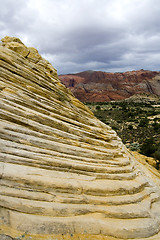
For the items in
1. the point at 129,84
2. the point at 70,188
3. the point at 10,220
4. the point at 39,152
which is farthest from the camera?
the point at 129,84

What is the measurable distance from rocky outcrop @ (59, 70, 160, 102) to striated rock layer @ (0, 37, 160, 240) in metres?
101

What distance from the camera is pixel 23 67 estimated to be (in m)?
9.33

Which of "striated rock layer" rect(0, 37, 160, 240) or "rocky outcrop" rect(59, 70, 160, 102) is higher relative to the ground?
"rocky outcrop" rect(59, 70, 160, 102)

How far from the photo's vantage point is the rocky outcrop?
4518 inches

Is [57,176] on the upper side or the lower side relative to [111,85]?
lower

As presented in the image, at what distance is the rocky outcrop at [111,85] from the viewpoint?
11475cm

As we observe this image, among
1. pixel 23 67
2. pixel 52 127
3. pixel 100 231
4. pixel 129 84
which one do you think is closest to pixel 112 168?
pixel 100 231

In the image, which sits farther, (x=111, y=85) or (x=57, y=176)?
(x=111, y=85)

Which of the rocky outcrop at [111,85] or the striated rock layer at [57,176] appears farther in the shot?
the rocky outcrop at [111,85]

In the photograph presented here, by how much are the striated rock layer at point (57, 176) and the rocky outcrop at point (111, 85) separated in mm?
101250

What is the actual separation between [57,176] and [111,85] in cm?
12648

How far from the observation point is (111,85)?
126875 millimetres

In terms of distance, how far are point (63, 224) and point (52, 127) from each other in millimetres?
4237

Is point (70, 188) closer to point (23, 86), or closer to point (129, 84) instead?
point (23, 86)
